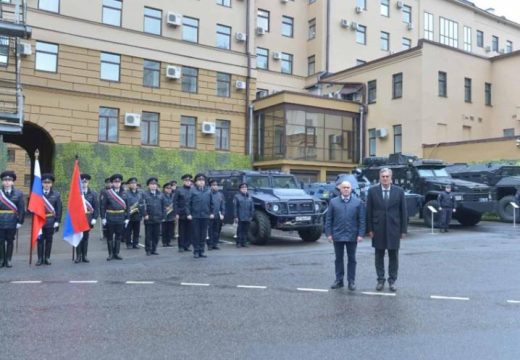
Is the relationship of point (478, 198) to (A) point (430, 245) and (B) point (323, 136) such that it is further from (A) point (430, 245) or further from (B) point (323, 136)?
(B) point (323, 136)

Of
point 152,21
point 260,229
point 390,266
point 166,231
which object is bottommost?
point 390,266

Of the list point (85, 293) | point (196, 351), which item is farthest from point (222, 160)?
point (196, 351)

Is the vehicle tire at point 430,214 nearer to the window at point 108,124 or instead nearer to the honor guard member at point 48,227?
the honor guard member at point 48,227

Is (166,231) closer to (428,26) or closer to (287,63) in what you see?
(287,63)

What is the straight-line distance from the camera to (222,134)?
32188 mm

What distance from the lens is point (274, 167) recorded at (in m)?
31.4

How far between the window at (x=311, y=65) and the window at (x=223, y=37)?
8573 mm

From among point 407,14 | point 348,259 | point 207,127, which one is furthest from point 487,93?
point 348,259

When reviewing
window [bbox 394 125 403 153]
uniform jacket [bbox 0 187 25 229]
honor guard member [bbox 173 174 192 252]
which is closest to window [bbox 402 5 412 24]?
window [bbox 394 125 403 153]

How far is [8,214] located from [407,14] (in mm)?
38737

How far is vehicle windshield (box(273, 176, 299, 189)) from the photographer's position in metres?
16.8

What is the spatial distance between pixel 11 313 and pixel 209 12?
27.7 meters

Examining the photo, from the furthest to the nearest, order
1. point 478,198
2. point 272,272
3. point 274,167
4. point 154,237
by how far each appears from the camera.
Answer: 1. point 274,167
2. point 478,198
3. point 154,237
4. point 272,272

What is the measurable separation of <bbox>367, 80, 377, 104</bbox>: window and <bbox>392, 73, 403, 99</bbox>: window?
1547mm
